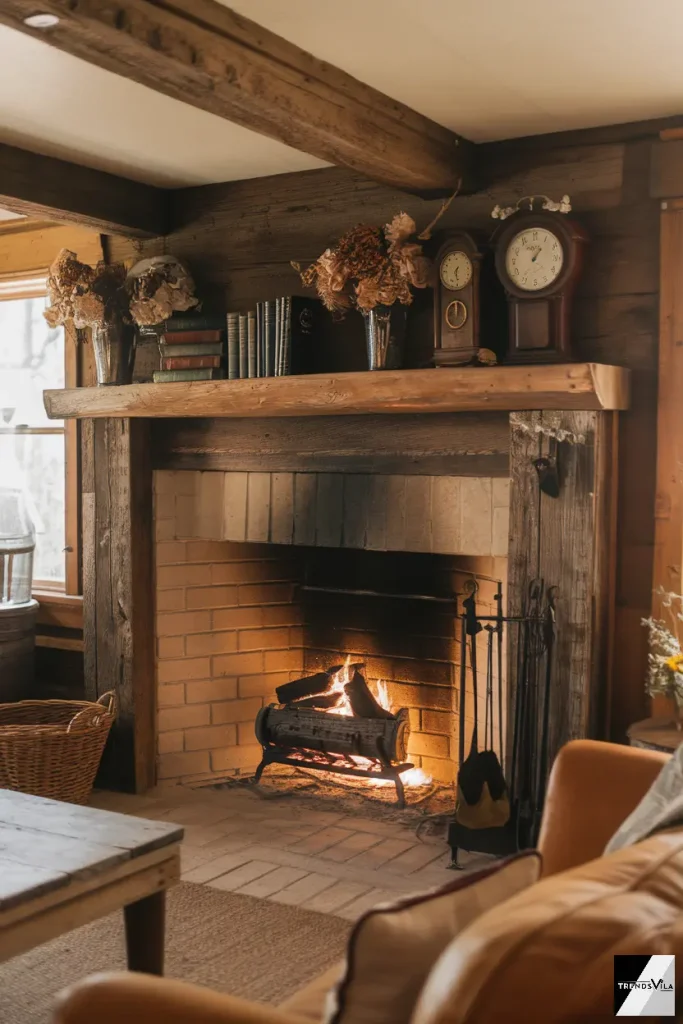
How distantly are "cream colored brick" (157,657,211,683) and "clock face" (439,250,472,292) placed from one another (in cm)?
187

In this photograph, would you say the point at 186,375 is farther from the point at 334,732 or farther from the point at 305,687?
the point at 334,732

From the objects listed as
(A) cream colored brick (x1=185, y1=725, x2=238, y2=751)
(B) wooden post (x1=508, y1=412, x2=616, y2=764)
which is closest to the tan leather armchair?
(B) wooden post (x1=508, y1=412, x2=616, y2=764)

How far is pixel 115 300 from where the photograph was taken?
4348 millimetres

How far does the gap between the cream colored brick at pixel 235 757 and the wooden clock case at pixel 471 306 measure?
1.94 m

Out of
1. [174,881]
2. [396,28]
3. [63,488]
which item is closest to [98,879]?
[174,881]

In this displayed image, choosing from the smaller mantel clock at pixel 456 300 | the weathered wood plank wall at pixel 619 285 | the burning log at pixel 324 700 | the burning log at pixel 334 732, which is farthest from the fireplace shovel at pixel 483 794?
the smaller mantel clock at pixel 456 300

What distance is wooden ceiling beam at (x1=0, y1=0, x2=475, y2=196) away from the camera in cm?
229

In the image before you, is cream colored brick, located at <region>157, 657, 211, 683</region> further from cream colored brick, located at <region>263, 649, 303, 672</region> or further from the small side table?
the small side table

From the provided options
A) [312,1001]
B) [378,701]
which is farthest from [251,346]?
[312,1001]

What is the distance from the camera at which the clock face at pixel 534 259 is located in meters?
3.42

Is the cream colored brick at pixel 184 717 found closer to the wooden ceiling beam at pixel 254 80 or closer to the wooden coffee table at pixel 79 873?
the wooden coffee table at pixel 79 873

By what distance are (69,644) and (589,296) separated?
2.63 m

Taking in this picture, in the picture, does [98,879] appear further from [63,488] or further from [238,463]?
[63,488]

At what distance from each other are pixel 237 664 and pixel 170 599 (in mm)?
417
